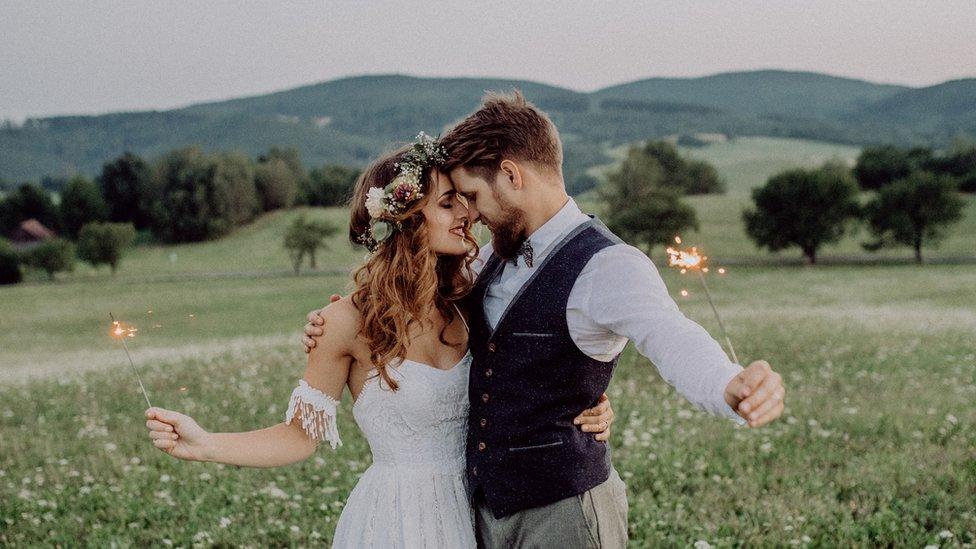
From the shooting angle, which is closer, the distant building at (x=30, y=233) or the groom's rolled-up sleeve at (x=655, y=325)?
the groom's rolled-up sleeve at (x=655, y=325)

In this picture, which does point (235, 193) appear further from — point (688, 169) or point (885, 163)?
point (885, 163)

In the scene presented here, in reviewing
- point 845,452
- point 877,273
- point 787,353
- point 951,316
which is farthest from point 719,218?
point 845,452

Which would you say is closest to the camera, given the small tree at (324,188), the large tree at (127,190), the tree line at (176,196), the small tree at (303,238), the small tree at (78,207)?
the small tree at (303,238)

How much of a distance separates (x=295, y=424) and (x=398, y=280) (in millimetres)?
957

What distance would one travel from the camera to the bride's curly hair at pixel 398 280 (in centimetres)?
401

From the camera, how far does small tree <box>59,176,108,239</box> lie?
9119 centimetres

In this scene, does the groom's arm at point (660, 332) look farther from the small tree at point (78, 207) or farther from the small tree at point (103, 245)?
the small tree at point (78, 207)

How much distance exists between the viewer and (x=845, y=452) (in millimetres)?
8180

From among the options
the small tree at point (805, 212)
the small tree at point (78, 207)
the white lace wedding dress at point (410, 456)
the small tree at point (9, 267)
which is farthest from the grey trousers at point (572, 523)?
the small tree at point (78, 207)

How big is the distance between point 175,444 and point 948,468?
648 centimetres

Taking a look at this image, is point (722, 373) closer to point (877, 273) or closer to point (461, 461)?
point (461, 461)

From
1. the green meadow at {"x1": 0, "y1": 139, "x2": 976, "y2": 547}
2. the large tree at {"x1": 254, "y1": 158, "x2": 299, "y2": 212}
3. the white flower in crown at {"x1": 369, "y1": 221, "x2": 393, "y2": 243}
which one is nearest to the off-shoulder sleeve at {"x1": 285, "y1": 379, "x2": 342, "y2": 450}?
the green meadow at {"x1": 0, "y1": 139, "x2": 976, "y2": 547}

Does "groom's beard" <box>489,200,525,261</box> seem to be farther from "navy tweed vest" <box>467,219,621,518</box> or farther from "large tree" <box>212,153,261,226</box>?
"large tree" <box>212,153,261,226</box>

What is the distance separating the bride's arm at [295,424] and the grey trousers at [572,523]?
3.48ft
